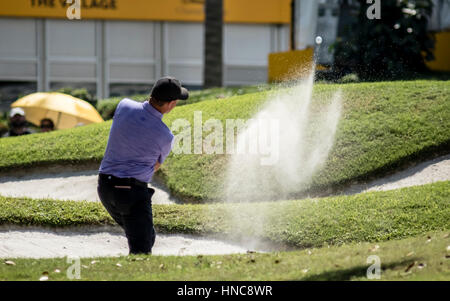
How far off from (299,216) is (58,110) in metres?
8.41

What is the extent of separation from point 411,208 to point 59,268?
451cm

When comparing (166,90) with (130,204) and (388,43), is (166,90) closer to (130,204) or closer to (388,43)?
(130,204)

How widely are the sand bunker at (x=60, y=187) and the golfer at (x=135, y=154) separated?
195 inches

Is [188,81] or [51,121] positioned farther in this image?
[188,81]

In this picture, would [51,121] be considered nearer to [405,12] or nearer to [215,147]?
[215,147]

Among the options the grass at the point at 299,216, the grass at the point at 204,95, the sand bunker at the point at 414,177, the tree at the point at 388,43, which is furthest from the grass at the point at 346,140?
the tree at the point at 388,43

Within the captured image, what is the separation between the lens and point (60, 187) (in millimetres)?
12945

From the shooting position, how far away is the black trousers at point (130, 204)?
702cm

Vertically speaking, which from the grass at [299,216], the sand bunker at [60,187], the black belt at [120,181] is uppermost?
the black belt at [120,181]

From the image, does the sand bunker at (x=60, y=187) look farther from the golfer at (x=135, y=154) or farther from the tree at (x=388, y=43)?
the tree at (x=388, y=43)

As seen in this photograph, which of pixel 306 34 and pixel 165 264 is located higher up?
pixel 306 34

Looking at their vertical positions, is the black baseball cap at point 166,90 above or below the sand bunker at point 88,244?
above
